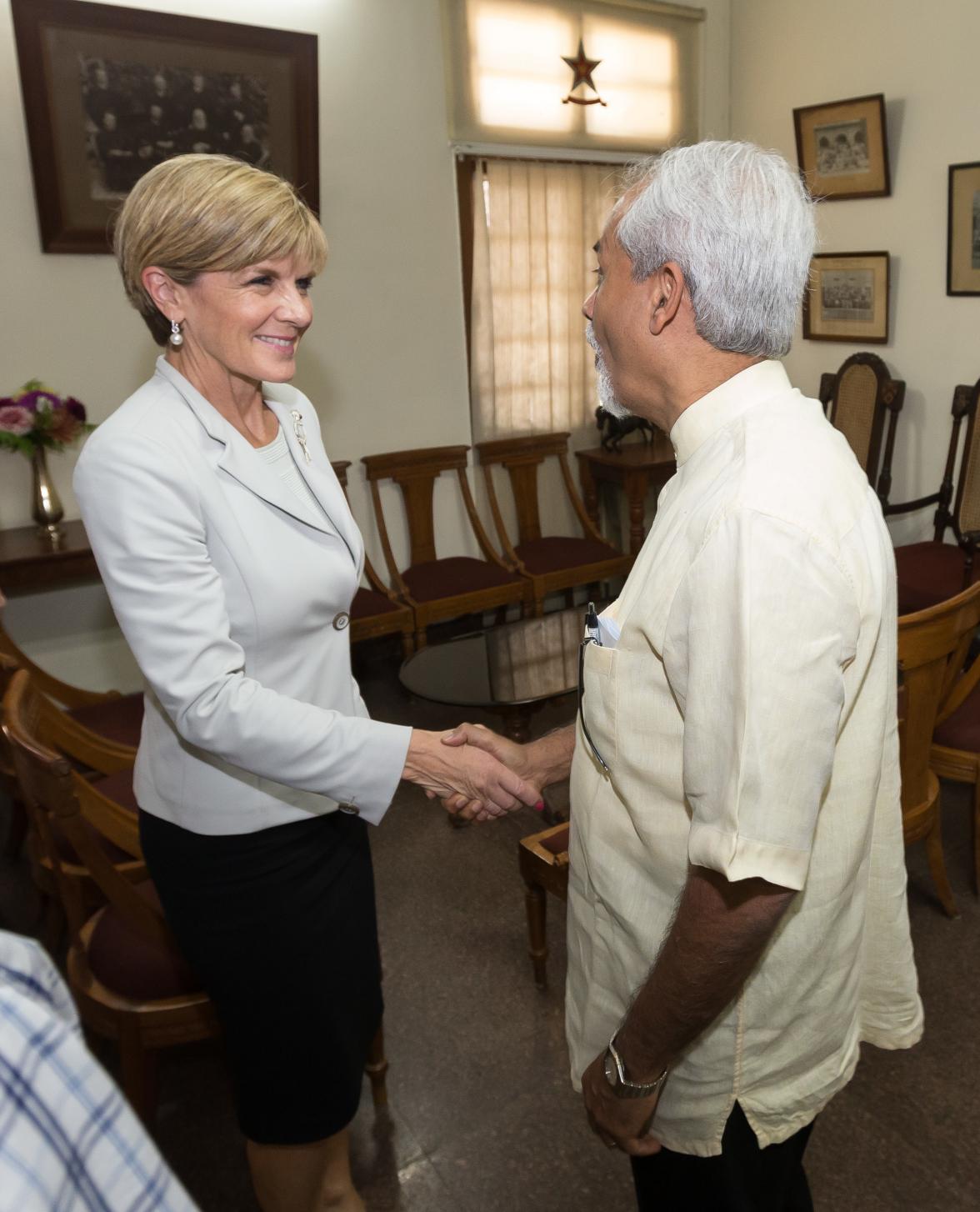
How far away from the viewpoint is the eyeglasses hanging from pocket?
3.66ft

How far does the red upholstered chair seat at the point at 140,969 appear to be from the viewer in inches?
70.9

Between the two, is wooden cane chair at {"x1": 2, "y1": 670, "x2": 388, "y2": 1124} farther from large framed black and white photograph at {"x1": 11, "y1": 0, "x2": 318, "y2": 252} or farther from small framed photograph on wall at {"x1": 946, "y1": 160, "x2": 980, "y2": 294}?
small framed photograph on wall at {"x1": 946, "y1": 160, "x2": 980, "y2": 294}

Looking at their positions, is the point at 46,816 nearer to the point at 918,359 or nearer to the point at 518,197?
the point at 518,197

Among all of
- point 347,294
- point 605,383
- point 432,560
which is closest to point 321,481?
point 605,383

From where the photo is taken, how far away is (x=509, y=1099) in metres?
2.19

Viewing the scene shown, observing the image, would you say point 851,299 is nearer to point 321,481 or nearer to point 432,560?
point 432,560

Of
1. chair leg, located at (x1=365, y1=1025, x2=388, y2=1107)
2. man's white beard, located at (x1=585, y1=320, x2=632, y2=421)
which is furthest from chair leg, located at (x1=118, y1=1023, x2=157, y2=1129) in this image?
man's white beard, located at (x1=585, y1=320, x2=632, y2=421)

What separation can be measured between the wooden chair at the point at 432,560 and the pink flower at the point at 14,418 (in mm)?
1583

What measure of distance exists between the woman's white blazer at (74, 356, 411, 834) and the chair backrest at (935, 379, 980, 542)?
147 inches

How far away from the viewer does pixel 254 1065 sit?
1.56 meters

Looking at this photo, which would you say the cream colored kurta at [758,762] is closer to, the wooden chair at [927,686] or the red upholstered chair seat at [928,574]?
the wooden chair at [927,686]

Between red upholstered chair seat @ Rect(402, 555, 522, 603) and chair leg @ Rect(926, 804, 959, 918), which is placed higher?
red upholstered chair seat @ Rect(402, 555, 522, 603)

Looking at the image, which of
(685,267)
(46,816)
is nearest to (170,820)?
(46,816)

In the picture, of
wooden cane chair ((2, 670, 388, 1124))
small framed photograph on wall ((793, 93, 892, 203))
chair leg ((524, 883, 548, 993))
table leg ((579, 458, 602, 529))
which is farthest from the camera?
table leg ((579, 458, 602, 529))
